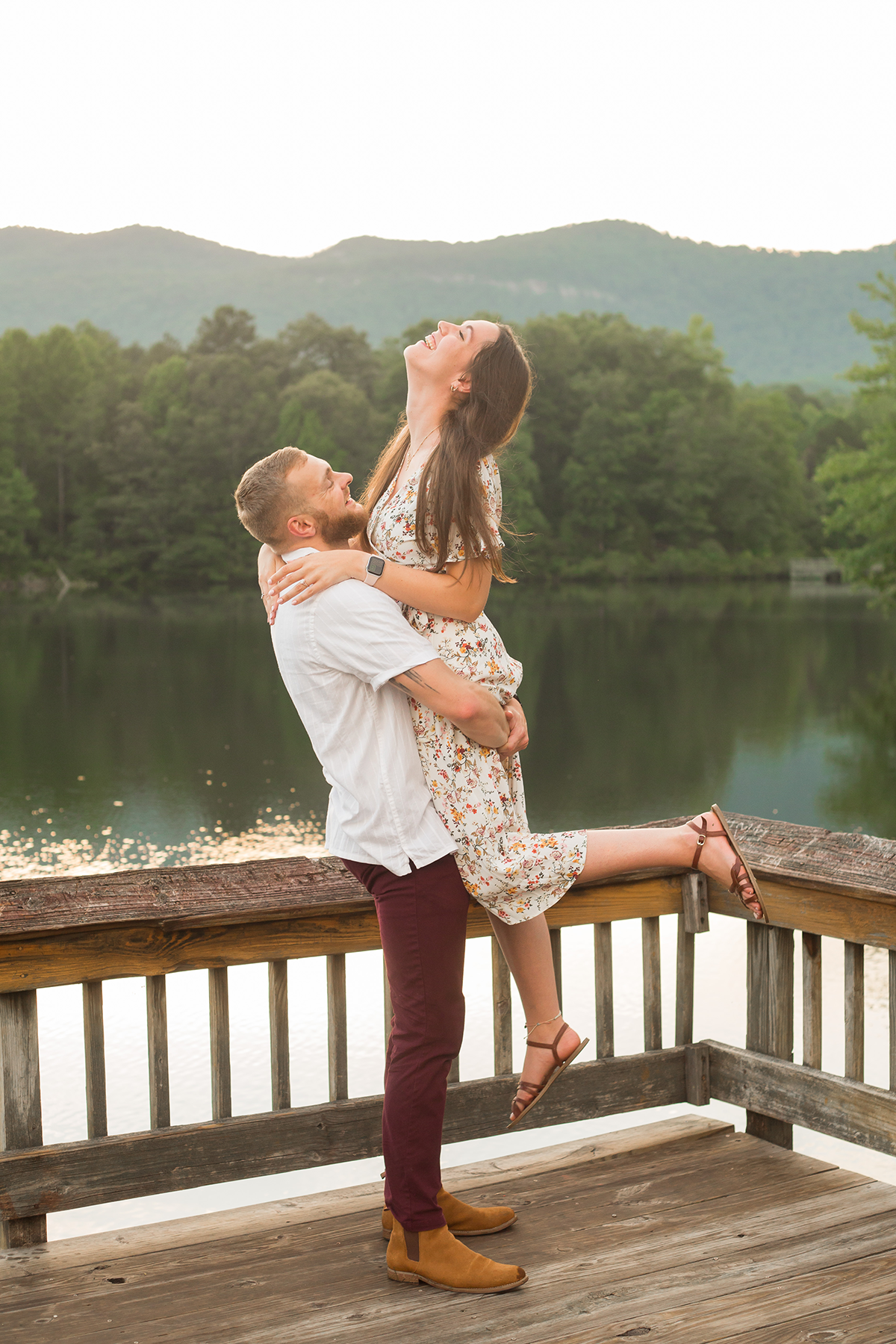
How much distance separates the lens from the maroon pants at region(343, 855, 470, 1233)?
87.7 inches

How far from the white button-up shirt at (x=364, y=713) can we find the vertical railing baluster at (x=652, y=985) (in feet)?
2.55

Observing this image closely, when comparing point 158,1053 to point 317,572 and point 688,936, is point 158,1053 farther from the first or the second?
point 688,936

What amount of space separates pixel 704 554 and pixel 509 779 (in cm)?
7180

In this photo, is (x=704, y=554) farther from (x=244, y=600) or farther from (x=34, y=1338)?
(x=34, y=1338)

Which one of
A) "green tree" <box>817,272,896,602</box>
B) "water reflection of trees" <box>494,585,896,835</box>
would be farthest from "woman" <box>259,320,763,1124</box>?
"green tree" <box>817,272,896,602</box>

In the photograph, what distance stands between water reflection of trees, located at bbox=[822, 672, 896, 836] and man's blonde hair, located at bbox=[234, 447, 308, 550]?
1324 cm

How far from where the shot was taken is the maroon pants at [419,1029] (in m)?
2.23

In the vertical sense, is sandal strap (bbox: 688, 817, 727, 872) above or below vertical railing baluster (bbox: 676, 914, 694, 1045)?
above

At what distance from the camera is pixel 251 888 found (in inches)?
98.8

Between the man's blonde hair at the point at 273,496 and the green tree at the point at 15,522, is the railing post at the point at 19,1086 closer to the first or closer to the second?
the man's blonde hair at the point at 273,496

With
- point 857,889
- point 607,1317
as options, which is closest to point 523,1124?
point 607,1317

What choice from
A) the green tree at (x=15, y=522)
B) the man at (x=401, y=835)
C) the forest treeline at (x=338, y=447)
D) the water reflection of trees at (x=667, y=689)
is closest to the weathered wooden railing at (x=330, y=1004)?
the man at (x=401, y=835)

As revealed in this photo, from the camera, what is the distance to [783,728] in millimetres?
23406

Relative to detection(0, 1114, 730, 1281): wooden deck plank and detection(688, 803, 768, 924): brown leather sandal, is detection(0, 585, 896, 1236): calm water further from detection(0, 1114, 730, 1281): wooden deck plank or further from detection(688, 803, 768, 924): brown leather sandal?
detection(688, 803, 768, 924): brown leather sandal
